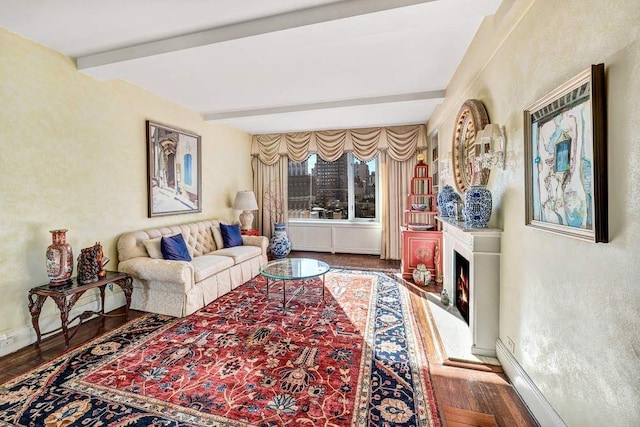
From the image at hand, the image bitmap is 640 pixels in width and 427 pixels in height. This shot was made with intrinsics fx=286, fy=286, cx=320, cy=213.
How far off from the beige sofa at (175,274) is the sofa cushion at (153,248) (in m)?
0.01

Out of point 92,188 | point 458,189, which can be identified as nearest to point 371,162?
point 458,189

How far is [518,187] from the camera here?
1.90 metres

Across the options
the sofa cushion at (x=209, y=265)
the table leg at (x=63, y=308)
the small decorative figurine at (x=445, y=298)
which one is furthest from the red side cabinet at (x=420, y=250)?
the table leg at (x=63, y=308)

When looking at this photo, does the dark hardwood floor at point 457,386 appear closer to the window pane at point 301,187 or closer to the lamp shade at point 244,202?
the lamp shade at point 244,202

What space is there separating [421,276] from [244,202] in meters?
3.36

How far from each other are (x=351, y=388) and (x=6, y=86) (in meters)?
3.67

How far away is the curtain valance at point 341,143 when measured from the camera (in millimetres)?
5500

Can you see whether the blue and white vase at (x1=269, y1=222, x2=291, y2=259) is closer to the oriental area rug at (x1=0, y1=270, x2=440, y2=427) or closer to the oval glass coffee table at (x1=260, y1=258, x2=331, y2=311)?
the oval glass coffee table at (x1=260, y1=258, x2=331, y2=311)

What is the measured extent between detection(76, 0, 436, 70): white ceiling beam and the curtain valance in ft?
11.7

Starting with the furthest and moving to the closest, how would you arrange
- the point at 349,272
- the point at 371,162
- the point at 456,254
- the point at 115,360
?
the point at 371,162 < the point at 349,272 < the point at 456,254 < the point at 115,360

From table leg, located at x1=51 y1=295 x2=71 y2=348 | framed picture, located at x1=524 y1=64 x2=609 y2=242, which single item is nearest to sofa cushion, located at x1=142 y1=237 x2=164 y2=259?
table leg, located at x1=51 y1=295 x2=71 y2=348

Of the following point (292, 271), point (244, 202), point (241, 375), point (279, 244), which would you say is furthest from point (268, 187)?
point (241, 375)

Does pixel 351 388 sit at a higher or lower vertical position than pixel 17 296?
lower

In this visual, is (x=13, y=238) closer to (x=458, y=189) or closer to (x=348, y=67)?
(x=348, y=67)
